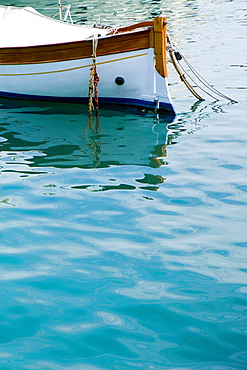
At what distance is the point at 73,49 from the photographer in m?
9.34

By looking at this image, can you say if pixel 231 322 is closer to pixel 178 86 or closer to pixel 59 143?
pixel 59 143

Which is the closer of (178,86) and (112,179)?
(112,179)

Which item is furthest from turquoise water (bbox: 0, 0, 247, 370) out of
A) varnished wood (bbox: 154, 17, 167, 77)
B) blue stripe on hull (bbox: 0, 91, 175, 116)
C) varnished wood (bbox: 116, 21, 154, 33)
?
varnished wood (bbox: 116, 21, 154, 33)

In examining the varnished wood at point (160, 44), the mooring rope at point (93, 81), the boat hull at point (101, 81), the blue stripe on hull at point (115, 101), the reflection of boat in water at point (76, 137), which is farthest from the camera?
the blue stripe on hull at point (115, 101)

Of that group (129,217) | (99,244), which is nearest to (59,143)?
(129,217)

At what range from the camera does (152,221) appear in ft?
17.3

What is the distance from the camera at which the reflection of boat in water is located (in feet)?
23.7

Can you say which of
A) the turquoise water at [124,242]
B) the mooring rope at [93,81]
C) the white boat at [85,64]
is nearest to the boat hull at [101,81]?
the white boat at [85,64]

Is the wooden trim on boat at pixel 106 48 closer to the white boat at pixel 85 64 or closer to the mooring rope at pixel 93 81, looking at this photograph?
the white boat at pixel 85 64

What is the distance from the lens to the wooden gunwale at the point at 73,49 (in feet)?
29.2

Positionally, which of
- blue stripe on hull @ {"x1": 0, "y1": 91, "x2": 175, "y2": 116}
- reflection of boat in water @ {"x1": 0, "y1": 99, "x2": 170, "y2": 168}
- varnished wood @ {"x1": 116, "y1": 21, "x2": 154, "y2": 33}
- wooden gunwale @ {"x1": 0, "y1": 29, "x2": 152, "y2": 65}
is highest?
varnished wood @ {"x1": 116, "y1": 21, "x2": 154, "y2": 33}

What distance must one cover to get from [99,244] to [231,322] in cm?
158

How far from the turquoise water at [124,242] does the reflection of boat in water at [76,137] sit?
1.3 inches

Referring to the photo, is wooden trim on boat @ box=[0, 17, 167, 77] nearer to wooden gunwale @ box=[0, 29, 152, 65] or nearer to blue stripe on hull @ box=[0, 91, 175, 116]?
wooden gunwale @ box=[0, 29, 152, 65]
